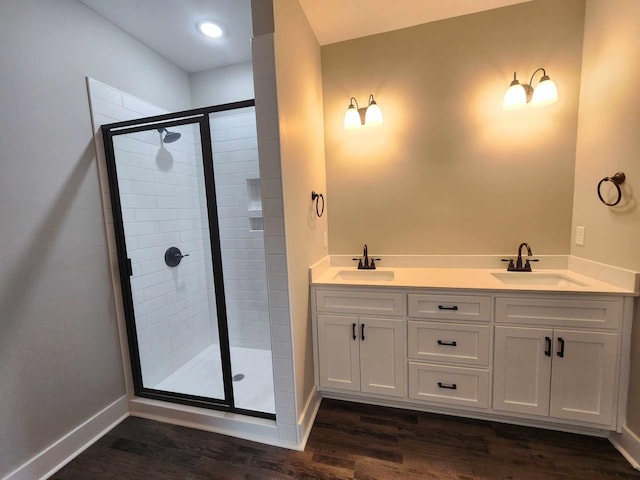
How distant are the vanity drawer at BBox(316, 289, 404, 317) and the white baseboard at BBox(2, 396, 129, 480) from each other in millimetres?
1563

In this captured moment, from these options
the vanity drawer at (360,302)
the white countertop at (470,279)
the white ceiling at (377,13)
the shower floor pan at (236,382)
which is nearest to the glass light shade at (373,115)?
the white ceiling at (377,13)

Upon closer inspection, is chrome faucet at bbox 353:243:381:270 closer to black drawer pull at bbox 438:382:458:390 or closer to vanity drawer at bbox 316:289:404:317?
vanity drawer at bbox 316:289:404:317

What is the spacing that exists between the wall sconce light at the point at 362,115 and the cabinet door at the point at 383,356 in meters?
1.47

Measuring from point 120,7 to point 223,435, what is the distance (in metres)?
2.86

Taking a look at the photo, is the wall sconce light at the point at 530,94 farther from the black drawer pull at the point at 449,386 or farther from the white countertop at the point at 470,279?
the black drawer pull at the point at 449,386

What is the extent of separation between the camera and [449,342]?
1760mm

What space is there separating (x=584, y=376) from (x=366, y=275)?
1420 mm

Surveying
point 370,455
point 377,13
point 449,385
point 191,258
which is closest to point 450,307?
point 449,385

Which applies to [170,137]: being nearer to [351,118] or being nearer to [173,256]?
[173,256]

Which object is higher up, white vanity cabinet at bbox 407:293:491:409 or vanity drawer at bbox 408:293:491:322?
vanity drawer at bbox 408:293:491:322

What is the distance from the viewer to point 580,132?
1871 millimetres

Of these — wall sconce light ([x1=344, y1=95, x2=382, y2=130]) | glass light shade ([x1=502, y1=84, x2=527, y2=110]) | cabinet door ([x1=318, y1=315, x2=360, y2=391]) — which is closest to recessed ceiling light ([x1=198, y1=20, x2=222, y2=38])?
wall sconce light ([x1=344, y1=95, x2=382, y2=130])

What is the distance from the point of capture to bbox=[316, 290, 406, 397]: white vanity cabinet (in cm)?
184

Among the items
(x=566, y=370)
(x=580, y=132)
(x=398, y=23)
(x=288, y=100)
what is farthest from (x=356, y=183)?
(x=566, y=370)
